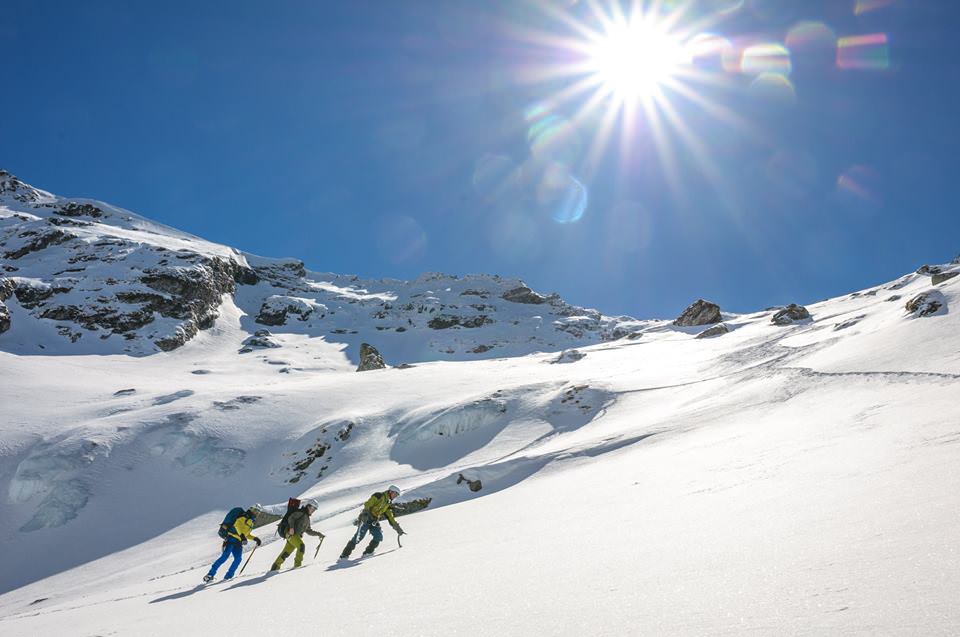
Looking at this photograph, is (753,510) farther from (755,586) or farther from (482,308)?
(482,308)

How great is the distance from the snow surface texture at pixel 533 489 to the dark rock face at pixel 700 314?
106 feet

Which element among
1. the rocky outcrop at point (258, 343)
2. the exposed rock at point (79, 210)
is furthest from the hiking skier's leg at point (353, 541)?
the exposed rock at point (79, 210)

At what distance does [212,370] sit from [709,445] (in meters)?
59.0

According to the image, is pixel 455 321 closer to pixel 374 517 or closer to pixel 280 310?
pixel 280 310

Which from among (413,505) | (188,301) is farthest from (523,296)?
(413,505)

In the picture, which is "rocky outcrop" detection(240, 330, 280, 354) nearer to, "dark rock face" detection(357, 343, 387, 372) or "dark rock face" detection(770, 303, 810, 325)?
"dark rock face" detection(357, 343, 387, 372)

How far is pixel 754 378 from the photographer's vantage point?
21.0 metres

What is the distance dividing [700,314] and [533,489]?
226ft

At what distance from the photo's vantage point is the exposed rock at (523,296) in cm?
12475

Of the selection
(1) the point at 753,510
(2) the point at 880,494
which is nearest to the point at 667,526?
(1) the point at 753,510

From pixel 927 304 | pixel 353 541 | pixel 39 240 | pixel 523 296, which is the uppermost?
pixel 523 296

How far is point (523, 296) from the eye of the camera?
125562 millimetres

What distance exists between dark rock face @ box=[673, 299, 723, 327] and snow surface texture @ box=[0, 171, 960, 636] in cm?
3225

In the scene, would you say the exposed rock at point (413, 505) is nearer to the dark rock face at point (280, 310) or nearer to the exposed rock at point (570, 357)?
the exposed rock at point (570, 357)
